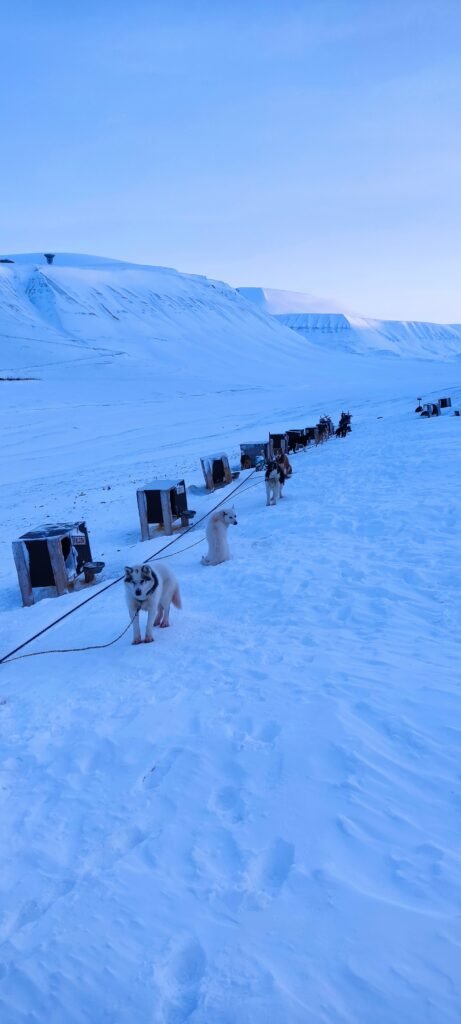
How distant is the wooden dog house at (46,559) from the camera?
25.8 feet

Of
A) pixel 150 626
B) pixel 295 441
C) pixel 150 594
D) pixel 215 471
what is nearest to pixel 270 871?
pixel 150 594

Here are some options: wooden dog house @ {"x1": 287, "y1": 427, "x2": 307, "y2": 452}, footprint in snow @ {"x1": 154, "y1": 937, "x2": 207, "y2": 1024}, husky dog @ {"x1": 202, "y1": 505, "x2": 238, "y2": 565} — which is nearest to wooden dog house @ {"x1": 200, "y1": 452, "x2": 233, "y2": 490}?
wooden dog house @ {"x1": 287, "y1": 427, "x2": 307, "y2": 452}

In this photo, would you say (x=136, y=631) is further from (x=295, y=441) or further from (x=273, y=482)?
(x=295, y=441)

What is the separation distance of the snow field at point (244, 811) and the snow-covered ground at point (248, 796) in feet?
A: 0.04

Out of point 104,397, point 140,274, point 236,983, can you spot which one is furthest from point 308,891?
point 140,274

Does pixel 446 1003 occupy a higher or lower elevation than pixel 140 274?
lower

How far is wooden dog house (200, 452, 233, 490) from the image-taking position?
1429 cm

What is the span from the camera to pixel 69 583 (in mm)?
8203

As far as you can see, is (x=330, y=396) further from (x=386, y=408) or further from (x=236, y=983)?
(x=236, y=983)

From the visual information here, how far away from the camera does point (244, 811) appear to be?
3.19 metres

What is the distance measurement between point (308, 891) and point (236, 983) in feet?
1.65

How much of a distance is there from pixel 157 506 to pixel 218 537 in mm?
3022

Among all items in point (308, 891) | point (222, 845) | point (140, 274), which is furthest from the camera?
point (140, 274)

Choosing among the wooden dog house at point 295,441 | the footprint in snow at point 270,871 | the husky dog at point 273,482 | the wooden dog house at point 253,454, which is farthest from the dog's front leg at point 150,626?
the wooden dog house at point 295,441
